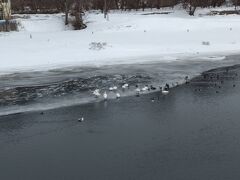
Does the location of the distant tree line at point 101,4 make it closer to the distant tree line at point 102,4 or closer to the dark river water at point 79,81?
the distant tree line at point 102,4

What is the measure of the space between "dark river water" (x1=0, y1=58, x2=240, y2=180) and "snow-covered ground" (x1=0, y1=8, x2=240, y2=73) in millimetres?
11771

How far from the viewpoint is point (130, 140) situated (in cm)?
1652

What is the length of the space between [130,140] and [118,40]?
76.1 feet

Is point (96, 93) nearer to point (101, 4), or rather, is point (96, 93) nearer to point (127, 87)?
point (127, 87)

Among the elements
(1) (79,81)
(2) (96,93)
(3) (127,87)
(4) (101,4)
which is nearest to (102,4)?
(4) (101,4)

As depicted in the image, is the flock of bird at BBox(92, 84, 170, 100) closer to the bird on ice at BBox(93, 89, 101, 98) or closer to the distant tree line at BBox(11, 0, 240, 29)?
the bird on ice at BBox(93, 89, 101, 98)

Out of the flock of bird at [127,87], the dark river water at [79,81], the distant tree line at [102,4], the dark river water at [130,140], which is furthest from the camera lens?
the distant tree line at [102,4]

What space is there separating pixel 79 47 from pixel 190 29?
11527 millimetres

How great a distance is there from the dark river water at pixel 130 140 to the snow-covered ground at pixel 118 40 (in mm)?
11771

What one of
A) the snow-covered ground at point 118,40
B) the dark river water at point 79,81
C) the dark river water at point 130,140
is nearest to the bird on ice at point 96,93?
the dark river water at point 79,81

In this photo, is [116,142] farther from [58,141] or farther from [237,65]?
[237,65]

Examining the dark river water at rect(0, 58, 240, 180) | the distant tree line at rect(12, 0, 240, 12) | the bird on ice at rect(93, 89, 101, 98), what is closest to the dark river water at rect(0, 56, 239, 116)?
the bird on ice at rect(93, 89, 101, 98)

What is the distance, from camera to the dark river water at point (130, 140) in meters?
14.0

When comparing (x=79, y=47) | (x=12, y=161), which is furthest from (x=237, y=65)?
(x=12, y=161)
